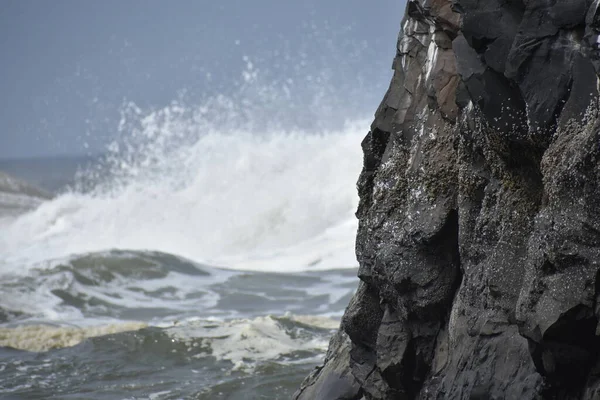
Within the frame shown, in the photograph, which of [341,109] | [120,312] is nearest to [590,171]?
[120,312]

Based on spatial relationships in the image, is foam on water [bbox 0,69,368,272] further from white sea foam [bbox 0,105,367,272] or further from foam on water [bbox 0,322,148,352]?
foam on water [bbox 0,322,148,352]

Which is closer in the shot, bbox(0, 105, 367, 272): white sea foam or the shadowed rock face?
the shadowed rock face

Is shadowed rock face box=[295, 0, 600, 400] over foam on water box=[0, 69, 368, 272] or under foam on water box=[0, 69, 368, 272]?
under

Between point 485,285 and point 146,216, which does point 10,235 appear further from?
point 485,285

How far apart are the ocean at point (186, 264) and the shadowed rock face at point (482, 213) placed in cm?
277

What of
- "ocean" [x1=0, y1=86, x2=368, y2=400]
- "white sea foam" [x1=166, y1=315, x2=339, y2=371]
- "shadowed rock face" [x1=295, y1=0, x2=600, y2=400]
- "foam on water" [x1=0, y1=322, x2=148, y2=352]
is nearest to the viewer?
"shadowed rock face" [x1=295, y1=0, x2=600, y2=400]

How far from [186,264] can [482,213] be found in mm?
11300

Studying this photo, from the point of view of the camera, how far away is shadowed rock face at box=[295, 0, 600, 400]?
274 cm

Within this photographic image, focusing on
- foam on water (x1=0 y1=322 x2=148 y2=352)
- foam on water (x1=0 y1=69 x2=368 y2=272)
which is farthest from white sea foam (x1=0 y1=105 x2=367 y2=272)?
foam on water (x1=0 y1=322 x2=148 y2=352)

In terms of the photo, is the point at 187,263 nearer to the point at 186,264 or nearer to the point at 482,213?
the point at 186,264

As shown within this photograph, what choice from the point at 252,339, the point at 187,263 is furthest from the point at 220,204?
the point at 252,339

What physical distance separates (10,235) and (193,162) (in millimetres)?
4758

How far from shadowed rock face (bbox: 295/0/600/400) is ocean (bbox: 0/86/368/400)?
9.07ft

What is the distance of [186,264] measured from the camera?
47.1 ft
